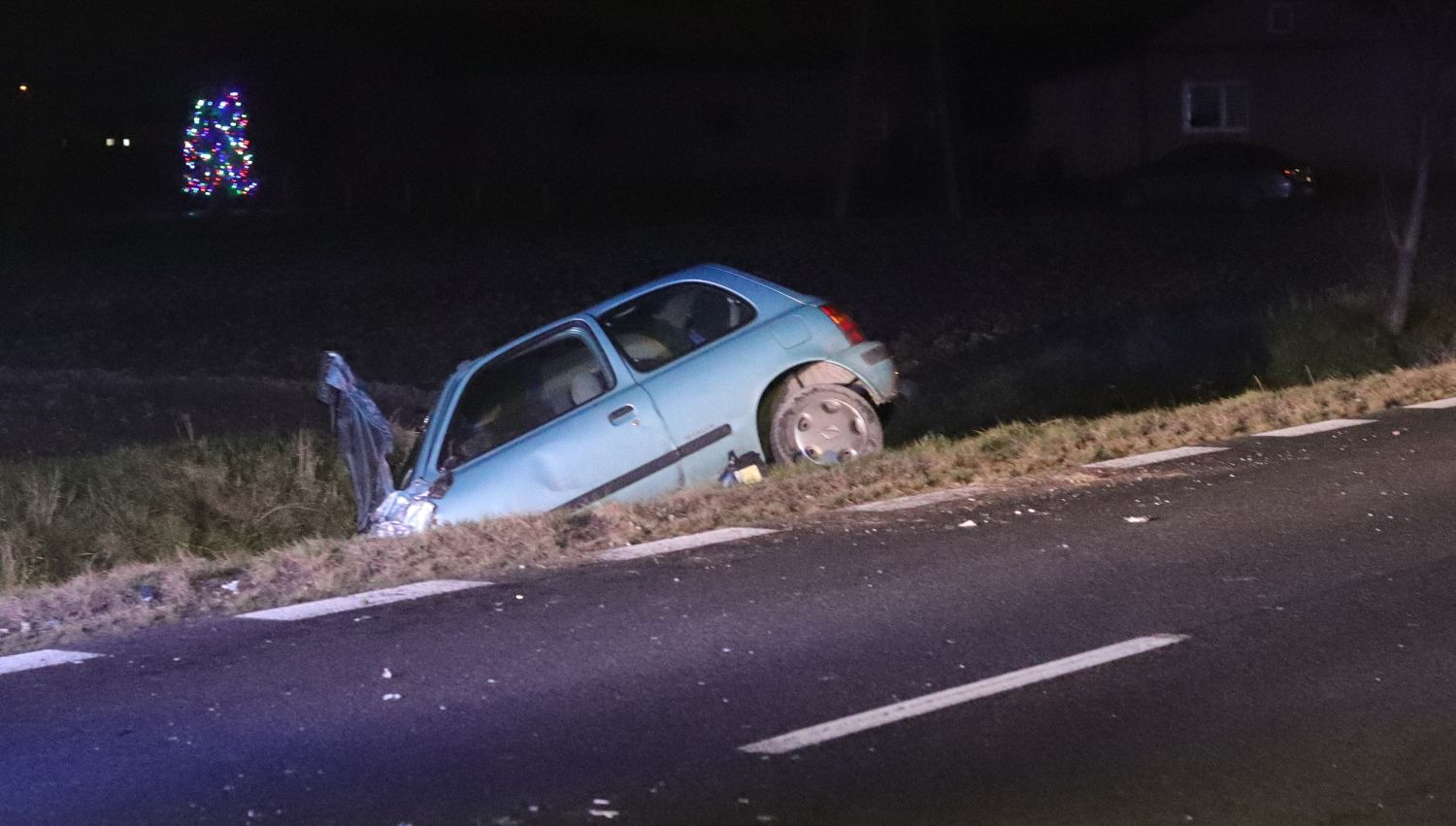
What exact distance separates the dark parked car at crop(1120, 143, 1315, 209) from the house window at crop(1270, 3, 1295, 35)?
35.2ft

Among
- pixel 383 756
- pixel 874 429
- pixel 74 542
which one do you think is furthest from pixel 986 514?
pixel 74 542

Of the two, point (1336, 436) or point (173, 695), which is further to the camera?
point (1336, 436)

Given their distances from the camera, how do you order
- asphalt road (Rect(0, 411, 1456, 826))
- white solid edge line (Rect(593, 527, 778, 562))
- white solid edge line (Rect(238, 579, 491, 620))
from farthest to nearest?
1. white solid edge line (Rect(593, 527, 778, 562))
2. white solid edge line (Rect(238, 579, 491, 620))
3. asphalt road (Rect(0, 411, 1456, 826))

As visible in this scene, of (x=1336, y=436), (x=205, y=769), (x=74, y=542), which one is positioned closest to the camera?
(x=205, y=769)

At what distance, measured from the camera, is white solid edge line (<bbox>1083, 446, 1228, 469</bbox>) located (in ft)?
31.7

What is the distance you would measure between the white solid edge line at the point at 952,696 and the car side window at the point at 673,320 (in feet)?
15.1

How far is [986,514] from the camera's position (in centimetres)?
855

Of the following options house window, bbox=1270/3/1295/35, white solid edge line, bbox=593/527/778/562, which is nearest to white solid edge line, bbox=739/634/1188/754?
white solid edge line, bbox=593/527/778/562

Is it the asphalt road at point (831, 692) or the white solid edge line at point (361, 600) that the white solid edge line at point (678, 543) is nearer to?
the asphalt road at point (831, 692)

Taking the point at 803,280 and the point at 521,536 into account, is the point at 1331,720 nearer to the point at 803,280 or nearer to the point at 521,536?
Result: the point at 521,536

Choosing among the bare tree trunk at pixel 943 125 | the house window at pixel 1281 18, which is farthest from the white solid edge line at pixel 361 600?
the house window at pixel 1281 18

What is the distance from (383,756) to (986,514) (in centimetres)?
393

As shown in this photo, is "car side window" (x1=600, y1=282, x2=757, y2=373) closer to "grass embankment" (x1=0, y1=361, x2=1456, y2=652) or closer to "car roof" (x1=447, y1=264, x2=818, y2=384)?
"car roof" (x1=447, y1=264, x2=818, y2=384)

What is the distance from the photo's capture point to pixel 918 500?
8891 mm
